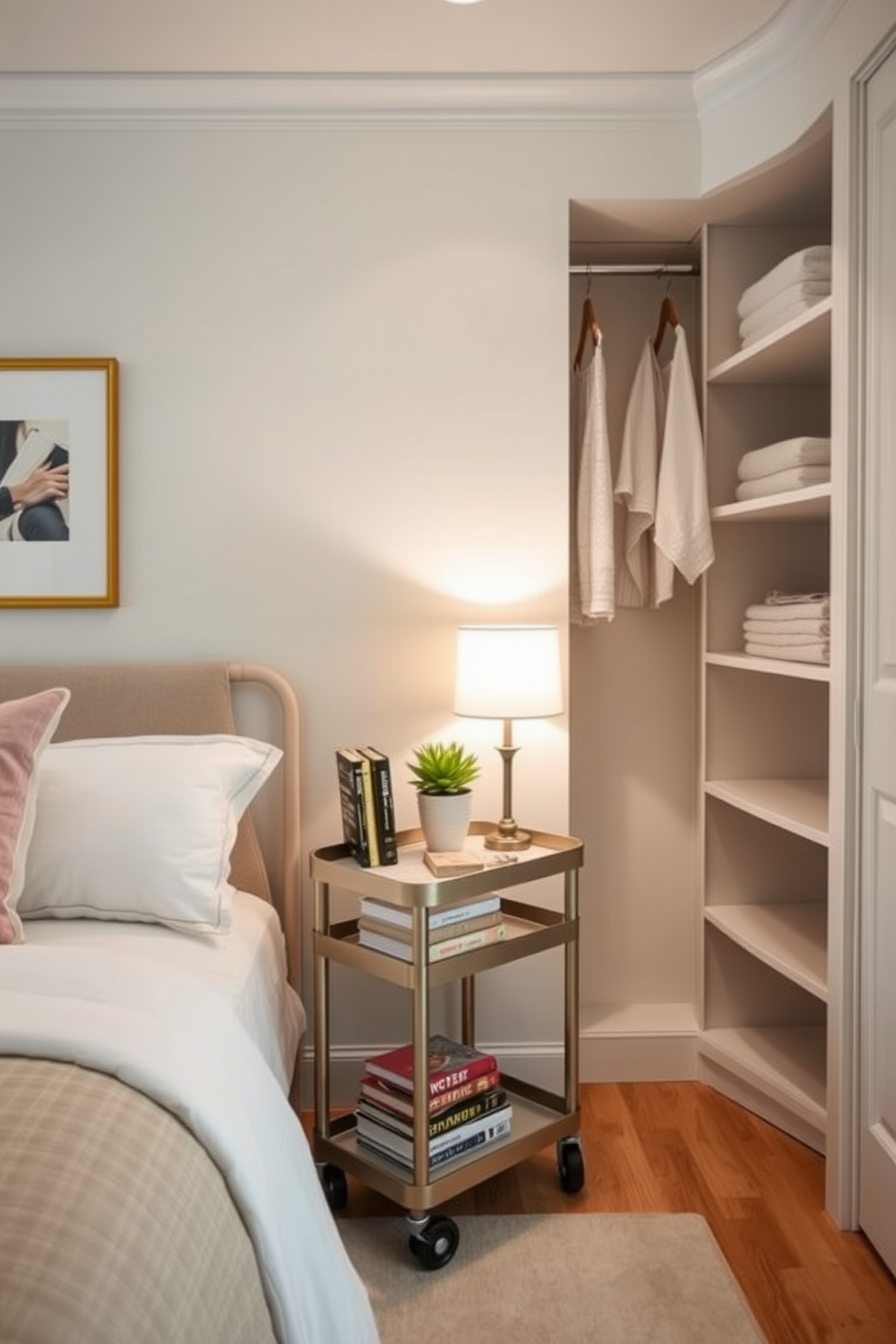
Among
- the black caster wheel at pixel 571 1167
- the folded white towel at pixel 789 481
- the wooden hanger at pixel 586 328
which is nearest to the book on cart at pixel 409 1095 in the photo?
the black caster wheel at pixel 571 1167

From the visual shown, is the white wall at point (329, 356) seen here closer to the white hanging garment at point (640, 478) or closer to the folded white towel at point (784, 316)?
the white hanging garment at point (640, 478)

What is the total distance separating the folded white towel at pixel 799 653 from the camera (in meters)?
2.49

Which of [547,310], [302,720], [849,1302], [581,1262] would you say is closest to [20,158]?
[547,310]

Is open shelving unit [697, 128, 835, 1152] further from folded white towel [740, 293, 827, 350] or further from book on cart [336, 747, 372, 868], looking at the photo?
book on cart [336, 747, 372, 868]

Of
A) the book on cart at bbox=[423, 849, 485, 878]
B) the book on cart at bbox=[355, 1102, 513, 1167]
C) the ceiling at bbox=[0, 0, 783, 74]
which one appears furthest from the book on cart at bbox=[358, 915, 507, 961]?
the ceiling at bbox=[0, 0, 783, 74]

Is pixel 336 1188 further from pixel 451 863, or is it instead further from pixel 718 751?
pixel 718 751

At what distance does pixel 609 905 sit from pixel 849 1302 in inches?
51.5

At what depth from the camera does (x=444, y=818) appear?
2.42 meters

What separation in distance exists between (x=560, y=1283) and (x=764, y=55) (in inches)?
102

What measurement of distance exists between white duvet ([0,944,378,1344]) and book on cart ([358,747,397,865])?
628mm

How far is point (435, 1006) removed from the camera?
9.31ft

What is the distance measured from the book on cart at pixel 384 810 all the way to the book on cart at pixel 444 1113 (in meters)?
0.50

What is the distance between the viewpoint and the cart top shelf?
2.19 meters

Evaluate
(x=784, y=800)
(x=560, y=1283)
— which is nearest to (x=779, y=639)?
(x=784, y=800)
